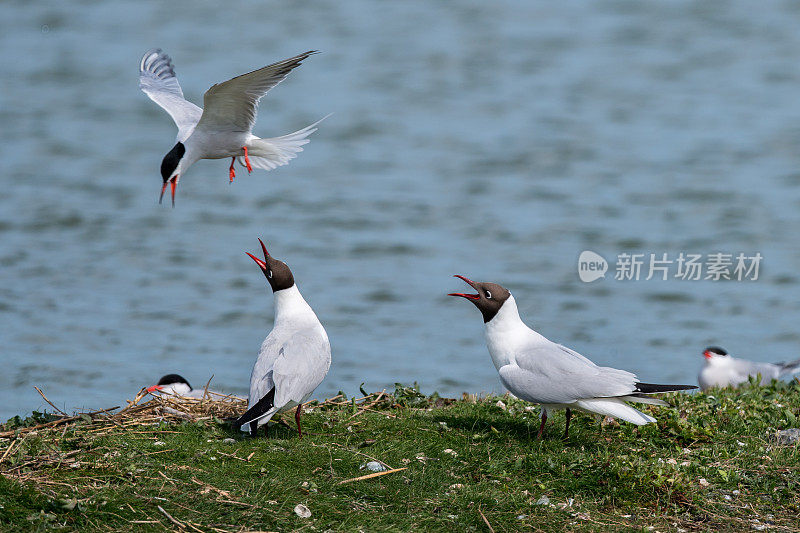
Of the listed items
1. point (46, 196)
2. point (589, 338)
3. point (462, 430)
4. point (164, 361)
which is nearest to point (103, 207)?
point (46, 196)

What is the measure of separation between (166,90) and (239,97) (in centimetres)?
210

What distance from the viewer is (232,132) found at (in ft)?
26.2

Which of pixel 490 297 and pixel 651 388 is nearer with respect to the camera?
pixel 651 388

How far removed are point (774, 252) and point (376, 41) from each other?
48.2 ft

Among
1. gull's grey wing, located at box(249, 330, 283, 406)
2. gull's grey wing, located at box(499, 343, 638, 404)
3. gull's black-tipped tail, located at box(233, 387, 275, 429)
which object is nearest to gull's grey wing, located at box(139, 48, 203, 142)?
gull's grey wing, located at box(249, 330, 283, 406)

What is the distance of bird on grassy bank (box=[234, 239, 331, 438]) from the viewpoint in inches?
260

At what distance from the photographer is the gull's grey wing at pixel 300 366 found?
6617mm

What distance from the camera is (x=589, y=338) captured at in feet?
41.4

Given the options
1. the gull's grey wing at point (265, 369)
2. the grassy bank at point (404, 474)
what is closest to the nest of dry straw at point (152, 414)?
the grassy bank at point (404, 474)

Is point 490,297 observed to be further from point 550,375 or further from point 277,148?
point 277,148

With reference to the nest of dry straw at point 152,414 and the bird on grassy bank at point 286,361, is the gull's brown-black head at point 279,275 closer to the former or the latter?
the bird on grassy bank at point 286,361

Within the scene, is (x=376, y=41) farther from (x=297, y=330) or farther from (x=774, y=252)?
(x=297, y=330)

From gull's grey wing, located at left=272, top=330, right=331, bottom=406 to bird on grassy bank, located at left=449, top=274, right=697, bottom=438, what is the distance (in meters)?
1.10

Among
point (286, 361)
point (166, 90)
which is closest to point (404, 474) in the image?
point (286, 361)
